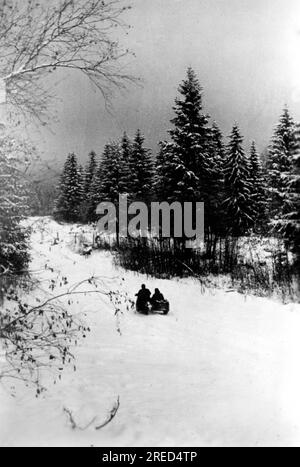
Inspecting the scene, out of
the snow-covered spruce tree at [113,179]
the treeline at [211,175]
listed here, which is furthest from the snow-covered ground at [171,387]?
the snow-covered spruce tree at [113,179]

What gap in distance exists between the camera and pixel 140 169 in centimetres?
3619

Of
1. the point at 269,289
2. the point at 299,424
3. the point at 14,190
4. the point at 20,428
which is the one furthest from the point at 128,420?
the point at 269,289

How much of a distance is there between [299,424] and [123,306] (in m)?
9.89

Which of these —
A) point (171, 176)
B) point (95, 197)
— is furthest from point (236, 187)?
point (95, 197)

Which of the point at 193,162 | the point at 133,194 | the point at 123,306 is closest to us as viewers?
the point at 123,306

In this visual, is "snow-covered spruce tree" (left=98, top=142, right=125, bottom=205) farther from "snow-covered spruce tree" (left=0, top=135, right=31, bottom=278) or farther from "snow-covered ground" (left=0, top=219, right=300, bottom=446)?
"snow-covered spruce tree" (left=0, top=135, right=31, bottom=278)

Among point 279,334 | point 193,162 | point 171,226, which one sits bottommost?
point 279,334

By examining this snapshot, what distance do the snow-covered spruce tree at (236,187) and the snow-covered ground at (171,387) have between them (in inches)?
621

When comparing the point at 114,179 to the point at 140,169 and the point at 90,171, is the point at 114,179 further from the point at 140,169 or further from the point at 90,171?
the point at 90,171

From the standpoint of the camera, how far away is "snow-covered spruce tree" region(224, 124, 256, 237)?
28.1 m

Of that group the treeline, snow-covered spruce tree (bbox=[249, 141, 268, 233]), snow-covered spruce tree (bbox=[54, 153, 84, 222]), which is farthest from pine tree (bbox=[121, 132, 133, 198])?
snow-covered spruce tree (bbox=[249, 141, 268, 233])

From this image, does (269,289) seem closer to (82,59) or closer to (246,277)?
(246,277)

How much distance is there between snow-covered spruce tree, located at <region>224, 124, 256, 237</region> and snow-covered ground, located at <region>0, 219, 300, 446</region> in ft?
51.8

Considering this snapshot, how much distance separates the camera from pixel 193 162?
22.1 meters
